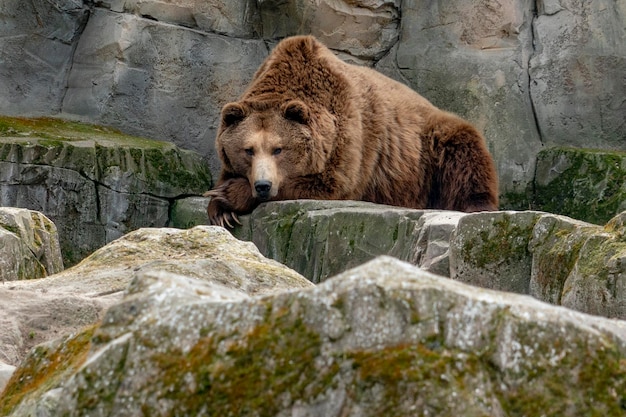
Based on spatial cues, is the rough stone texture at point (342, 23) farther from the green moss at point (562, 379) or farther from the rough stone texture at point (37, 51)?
the green moss at point (562, 379)

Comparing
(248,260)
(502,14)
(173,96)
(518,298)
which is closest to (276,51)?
(173,96)

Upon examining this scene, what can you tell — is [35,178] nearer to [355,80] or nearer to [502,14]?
[355,80]

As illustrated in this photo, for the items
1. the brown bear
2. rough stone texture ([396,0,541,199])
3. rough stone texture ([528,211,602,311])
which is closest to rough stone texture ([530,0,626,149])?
rough stone texture ([396,0,541,199])

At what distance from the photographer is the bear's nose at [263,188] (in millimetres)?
9758

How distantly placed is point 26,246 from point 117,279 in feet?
5.87

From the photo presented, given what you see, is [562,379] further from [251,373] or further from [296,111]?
[296,111]

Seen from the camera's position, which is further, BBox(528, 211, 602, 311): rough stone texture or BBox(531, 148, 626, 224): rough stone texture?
BBox(531, 148, 626, 224): rough stone texture

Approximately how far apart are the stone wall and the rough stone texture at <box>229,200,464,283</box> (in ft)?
11.1

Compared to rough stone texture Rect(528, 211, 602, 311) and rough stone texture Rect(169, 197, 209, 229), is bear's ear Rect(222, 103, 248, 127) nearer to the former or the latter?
rough stone texture Rect(169, 197, 209, 229)

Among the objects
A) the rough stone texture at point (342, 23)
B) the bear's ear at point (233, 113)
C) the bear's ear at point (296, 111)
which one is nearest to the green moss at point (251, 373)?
the bear's ear at point (296, 111)

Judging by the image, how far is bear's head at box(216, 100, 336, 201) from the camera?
10.2 meters

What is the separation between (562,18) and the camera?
40.4ft

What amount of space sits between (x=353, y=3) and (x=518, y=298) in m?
10.6

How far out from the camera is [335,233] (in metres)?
8.32
